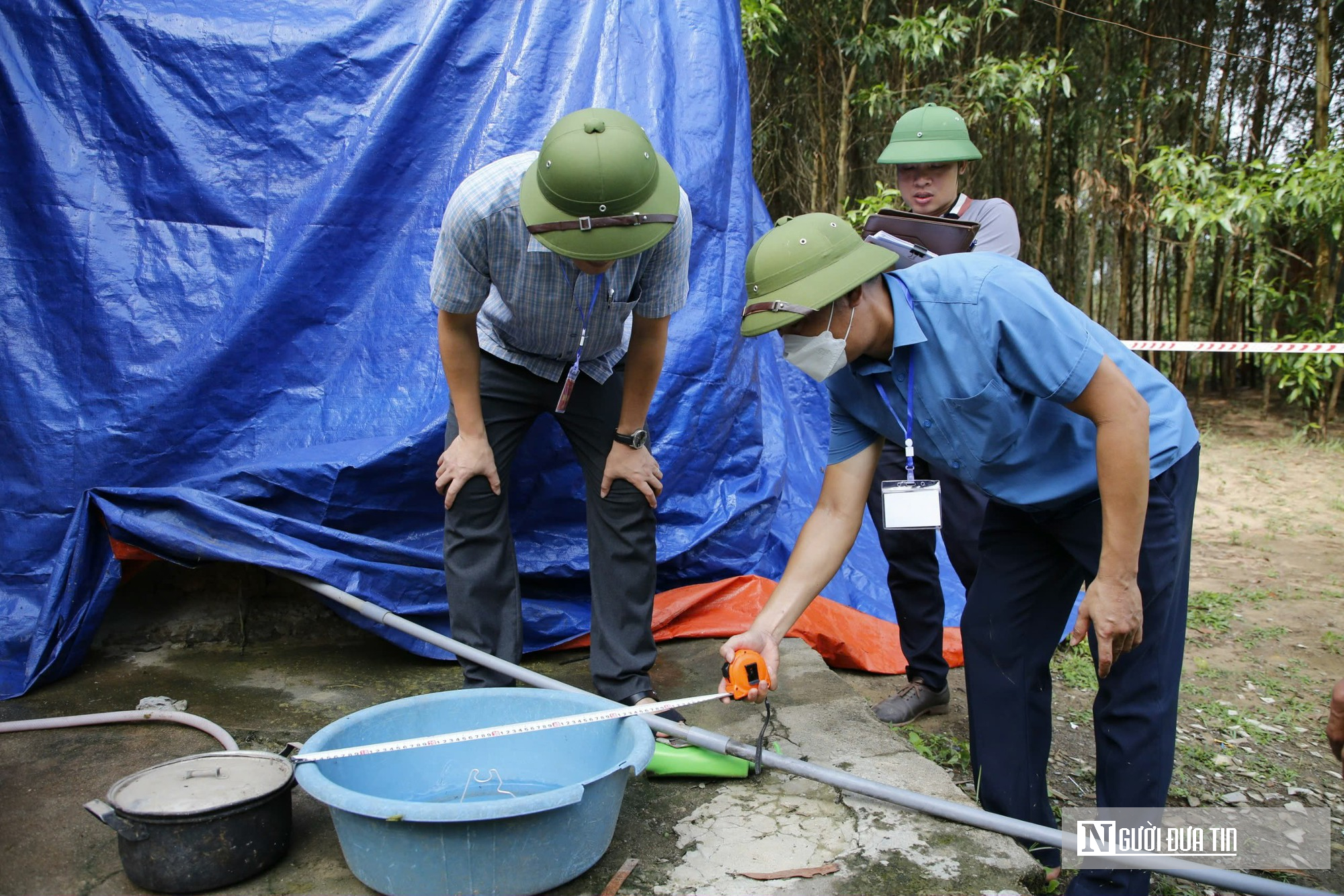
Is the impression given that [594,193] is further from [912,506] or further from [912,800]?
[912,800]

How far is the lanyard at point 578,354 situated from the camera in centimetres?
233

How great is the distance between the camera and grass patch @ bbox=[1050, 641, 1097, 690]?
10.7 ft

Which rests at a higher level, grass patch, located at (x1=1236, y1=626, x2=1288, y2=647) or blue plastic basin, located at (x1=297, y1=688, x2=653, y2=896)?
blue plastic basin, located at (x1=297, y1=688, x2=653, y2=896)

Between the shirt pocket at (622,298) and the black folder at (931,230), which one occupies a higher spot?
the black folder at (931,230)

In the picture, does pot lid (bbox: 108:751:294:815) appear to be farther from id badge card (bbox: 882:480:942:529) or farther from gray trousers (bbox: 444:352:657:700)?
id badge card (bbox: 882:480:942:529)

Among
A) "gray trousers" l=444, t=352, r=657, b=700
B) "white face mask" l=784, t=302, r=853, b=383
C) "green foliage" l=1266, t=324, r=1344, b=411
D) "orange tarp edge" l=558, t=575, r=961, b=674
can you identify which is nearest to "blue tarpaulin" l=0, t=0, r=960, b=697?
"orange tarp edge" l=558, t=575, r=961, b=674

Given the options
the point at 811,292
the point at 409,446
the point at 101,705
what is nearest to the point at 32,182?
the point at 409,446

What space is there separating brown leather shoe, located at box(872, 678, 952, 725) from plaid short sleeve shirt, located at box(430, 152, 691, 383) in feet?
4.05

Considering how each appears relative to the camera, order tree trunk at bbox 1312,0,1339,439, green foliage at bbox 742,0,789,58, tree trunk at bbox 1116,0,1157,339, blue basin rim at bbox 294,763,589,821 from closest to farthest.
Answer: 1. blue basin rim at bbox 294,763,589,821
2. green foliage at bbox 742,0,789,58
3. tree trunk at bbox 1312,0,1339,439
4. tree trunk at bbox 1116,0,1157,339

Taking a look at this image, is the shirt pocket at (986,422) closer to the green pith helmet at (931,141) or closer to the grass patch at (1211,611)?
the green pith helmet at (931,141)

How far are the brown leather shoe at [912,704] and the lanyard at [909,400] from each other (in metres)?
1.19

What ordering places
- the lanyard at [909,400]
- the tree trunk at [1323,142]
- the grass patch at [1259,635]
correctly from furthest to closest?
1. the tree trunk at [1323,142]
2. the grass patch at [1259,635]
3. the lanyard at [909,400]

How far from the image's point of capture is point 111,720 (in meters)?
2.38

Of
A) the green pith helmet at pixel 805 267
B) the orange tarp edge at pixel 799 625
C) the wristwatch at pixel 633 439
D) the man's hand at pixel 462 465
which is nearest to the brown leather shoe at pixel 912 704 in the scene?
the orange tarp edge at pixel 799 625
